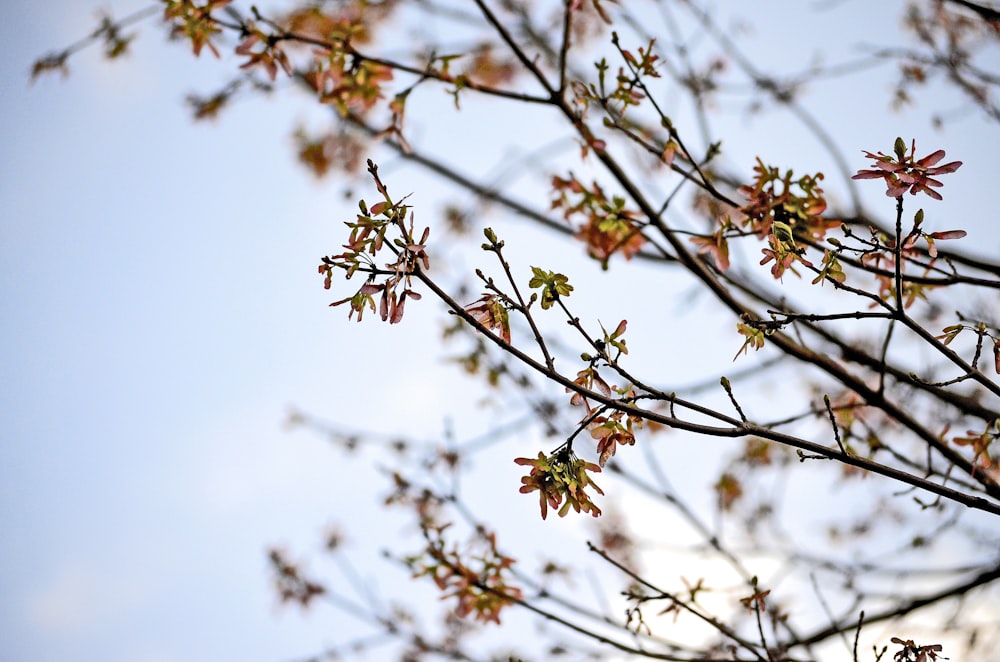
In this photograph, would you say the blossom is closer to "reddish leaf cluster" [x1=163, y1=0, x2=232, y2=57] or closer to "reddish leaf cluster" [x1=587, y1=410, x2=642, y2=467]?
"reddish leaf cluster" [x1=587, y1=410, x2=642, y2=467]

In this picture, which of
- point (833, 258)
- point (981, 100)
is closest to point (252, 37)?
point (833, 258)

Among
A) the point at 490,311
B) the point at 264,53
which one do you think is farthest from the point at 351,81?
the point at 490,311

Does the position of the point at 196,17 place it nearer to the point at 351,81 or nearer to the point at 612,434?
the point at 351,81

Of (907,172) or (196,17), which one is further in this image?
(196,17)

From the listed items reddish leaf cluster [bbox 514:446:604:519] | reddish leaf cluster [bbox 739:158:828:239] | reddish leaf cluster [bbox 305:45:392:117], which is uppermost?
reddish leaf cluster [bbox 305:45:392:117]

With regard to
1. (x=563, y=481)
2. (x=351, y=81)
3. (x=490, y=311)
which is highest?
(x=351, y=81)

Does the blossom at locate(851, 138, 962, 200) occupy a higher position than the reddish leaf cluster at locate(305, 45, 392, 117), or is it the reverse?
the reddish leaf cluster at locate(305, 45, 392, 117)

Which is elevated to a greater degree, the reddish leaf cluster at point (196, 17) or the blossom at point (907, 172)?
the reddish leaf cluster at point (196, 17)

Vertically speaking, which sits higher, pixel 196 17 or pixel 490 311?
pixel 196 17

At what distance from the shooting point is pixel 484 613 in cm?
217

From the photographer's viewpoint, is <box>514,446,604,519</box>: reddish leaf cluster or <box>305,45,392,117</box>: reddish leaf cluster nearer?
<box>514,446,604,519</box>: reddish leaf cluster

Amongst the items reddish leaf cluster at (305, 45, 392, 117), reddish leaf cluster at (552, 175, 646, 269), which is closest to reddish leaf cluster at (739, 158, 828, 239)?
reddish leaf cluster at (552, 175, 646, 269)

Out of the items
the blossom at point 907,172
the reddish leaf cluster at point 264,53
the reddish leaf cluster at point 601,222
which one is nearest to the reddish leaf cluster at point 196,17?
the reddish leaf cluster at point 264,53

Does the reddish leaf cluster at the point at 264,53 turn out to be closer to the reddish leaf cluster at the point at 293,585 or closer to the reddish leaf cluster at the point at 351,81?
the reddish leaf cluster at the point at 351,81
